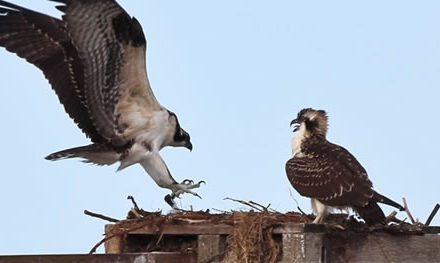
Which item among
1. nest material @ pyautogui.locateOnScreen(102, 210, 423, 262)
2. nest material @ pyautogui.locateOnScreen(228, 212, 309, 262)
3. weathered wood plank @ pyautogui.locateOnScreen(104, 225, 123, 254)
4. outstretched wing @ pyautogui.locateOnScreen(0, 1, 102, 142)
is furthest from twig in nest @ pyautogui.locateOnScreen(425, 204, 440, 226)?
outstretched wing @ pyautogui.locateOnScreen(0, 1, 102, 142)

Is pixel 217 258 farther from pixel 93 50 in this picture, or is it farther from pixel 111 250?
pixel 93 50

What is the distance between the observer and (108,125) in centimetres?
839

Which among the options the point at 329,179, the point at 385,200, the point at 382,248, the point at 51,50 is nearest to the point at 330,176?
the point at 329,179

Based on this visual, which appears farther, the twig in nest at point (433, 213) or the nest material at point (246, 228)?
the twig in nest at point (433, 213)

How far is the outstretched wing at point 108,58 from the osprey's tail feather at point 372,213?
229 cm

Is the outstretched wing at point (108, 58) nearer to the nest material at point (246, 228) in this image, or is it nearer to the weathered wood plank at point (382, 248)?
the nest material at point (246, 228)

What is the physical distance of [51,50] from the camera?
28.7ft

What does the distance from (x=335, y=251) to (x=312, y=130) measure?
1935mm

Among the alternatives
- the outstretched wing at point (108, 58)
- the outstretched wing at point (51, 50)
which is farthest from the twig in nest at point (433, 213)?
the outstretched wing at point (51, 50)

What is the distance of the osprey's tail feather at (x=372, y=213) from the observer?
21.0ft

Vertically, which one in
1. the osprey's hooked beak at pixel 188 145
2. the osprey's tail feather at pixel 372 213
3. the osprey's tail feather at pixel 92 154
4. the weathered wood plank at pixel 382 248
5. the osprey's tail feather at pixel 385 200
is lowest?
the weathered wood plank at pixel 382 248

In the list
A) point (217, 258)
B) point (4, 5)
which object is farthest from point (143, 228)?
point (4, 5)

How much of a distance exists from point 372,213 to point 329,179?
51 cm

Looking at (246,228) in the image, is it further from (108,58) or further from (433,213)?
(108,58)
